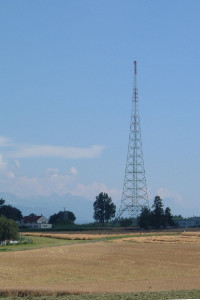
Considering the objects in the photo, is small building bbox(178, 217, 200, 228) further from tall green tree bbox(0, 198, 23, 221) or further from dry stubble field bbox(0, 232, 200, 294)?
dry stubble field bbox(0, 232, 200, 294)

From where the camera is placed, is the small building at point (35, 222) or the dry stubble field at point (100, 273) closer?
the dry stubble field at point (100, 273)

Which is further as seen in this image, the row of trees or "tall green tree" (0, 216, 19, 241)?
the row of trees

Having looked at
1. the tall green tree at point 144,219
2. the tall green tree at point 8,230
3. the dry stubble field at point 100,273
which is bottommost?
the dry stubble field at point 100,273

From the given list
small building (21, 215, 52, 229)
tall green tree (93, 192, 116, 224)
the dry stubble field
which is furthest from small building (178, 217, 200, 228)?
the dry stubble field

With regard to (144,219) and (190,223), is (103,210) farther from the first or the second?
(144,219)

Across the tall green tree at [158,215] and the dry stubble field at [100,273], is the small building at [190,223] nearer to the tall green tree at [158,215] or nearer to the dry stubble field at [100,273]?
the tall green tree at [158,215]

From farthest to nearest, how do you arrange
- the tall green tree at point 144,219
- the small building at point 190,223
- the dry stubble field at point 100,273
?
the small building at point 190,223 < the tall green tree at point 144,219 < the dry stubble field at point 100,273

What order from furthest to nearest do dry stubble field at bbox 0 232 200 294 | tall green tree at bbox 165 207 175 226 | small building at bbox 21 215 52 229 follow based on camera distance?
1. small building at bbox 21 215 52 229
2. tall green tree at bbox 165 207 175 226
3. dry stubble field at bbox 0 232 200 294

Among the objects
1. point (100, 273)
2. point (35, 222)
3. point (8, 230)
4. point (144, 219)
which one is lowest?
point (100, 273)

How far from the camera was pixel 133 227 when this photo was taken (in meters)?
153

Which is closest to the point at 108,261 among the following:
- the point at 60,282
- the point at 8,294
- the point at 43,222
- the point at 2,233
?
the point at 60,282

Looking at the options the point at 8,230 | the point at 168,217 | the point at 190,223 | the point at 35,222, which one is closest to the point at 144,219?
the point at 168,217

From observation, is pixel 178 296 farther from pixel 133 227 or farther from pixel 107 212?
pixel 107 212

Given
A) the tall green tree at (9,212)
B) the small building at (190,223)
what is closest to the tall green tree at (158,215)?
the small building at (190,223)
